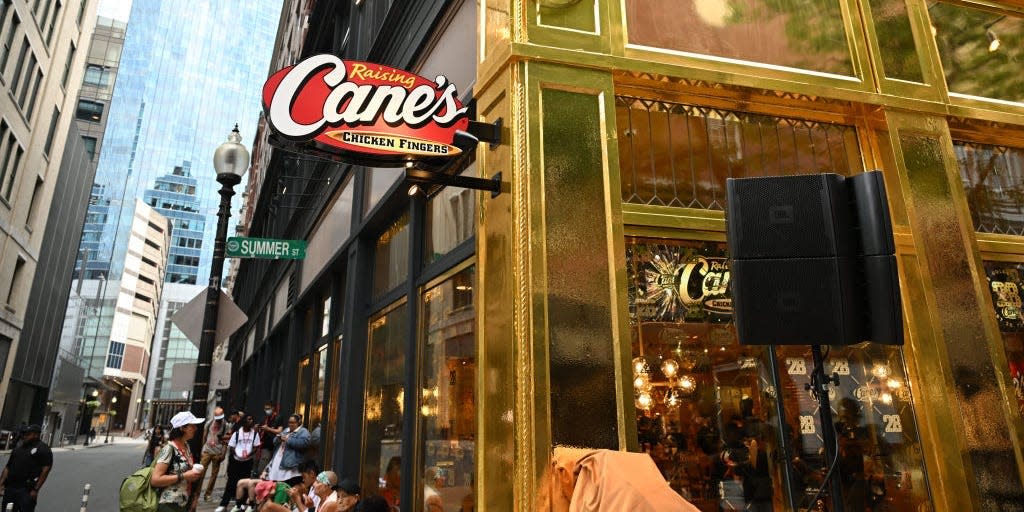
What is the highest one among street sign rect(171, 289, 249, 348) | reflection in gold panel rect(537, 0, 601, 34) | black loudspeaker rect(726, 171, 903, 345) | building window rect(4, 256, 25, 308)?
building window rect(4, 256, 25, 308)

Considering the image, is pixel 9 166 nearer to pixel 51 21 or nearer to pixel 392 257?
pixel 51 21

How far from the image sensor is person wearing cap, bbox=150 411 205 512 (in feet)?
18.9

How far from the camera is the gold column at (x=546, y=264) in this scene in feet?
13.4

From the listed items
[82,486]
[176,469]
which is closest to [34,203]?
[82,486]

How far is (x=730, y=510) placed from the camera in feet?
14.8

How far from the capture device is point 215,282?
743cm

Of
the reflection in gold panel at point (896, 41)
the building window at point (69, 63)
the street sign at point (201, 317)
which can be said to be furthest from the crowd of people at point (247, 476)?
the building window at point (69, 63)

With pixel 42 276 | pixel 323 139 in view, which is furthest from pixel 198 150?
pixel 323 139

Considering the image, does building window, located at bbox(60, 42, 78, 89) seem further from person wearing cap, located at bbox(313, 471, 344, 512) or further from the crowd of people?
person wearing cap, located at bbox(313, 471, 344, 512)

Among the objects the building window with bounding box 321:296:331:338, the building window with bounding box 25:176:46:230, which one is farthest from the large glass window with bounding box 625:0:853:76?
the building window with bounding box 25:176:46:230

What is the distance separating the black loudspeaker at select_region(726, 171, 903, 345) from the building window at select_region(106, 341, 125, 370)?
98.5 meters

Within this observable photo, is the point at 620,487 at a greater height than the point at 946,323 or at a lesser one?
lesser

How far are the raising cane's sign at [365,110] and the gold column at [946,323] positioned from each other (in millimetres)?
4184

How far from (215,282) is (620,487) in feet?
19.5
